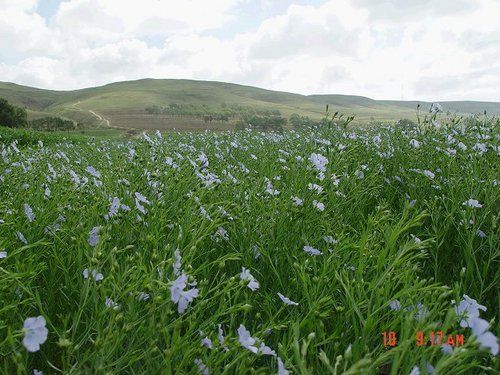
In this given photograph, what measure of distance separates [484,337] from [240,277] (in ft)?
2.91

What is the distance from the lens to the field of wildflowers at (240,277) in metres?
1.32

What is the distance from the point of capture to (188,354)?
1295 mm

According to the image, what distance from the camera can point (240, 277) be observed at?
167 centimetres

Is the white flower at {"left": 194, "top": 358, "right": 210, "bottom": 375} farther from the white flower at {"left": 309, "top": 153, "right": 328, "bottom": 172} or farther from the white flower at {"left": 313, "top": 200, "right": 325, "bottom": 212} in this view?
the white flower at {"left": 309, "top": 153, "right": 328, "bottom": 172}

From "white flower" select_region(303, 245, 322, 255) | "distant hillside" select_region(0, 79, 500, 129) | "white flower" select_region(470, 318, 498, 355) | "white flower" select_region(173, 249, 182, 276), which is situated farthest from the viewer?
"distant hillside" select_region(0, 79, 500, 129)

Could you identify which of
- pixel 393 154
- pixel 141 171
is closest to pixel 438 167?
pixel 393 154

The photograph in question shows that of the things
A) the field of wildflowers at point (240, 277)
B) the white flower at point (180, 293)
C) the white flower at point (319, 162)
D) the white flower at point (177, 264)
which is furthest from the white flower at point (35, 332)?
the white flower at point (319, 162)

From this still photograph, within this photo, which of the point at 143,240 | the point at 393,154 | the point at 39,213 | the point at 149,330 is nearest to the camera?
the point at 149,330

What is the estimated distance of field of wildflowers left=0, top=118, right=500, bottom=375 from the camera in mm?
1324

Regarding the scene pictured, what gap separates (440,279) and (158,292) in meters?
1.72

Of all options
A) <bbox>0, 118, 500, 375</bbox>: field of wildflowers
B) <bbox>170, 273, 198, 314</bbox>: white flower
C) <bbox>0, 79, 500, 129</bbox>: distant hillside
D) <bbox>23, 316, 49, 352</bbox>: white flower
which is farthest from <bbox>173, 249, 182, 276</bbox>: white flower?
<bbox>0, 79, 500, 129</bbox>: distant hillside

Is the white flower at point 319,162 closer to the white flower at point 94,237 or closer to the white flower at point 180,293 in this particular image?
the white flower at point 94,237

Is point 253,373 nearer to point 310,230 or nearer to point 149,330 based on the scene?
point 149,330

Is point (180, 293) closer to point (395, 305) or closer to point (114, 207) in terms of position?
point (395, 305)
